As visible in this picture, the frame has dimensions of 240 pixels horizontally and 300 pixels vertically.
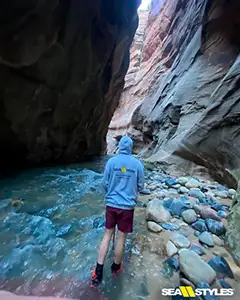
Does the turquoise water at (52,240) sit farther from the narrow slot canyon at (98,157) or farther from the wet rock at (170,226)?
the wet rock at (170,226)

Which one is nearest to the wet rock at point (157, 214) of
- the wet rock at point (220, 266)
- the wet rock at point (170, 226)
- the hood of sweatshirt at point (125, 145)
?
the wet rock at point (170, 226)

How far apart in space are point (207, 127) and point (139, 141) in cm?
753

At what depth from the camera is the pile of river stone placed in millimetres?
1718

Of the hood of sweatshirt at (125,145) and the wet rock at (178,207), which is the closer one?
the hood of sweatshirt at (125,145)

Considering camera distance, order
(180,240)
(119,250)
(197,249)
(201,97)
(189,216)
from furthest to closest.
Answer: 1. (201,97)
2. (189,216)
3. (180,240)
4. (197,249)
5. (119,250)

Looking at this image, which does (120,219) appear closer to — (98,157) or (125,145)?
(125,145)

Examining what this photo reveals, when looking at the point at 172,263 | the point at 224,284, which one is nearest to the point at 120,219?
the point at 172,263

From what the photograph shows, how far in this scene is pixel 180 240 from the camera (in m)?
2.18

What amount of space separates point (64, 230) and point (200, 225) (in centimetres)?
155

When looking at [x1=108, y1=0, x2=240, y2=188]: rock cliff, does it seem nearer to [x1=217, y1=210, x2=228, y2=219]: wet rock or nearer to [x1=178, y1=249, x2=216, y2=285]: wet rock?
[x1=217, y1=210, x2=228, y2=219]: wet rock

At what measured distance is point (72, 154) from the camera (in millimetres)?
7555

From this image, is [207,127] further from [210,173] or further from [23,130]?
[23,130]

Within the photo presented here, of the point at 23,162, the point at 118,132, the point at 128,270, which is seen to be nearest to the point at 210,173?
the point at 128,270

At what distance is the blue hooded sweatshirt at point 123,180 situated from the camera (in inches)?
74.1
